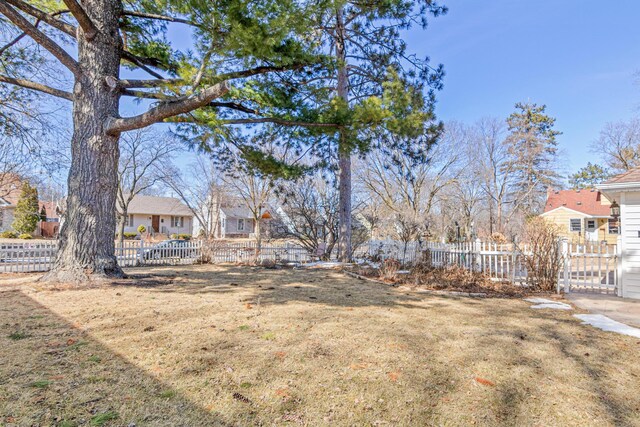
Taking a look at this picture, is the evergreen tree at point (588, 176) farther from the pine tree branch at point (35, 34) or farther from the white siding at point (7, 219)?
the white siding at point (7, 219)

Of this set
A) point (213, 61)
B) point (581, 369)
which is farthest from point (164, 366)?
point (213, 61)

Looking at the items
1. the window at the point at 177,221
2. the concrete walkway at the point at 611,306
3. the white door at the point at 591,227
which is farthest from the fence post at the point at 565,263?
the window at the point at 177,221

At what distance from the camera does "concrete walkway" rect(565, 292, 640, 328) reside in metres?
4.60

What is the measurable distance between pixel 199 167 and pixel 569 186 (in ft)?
116

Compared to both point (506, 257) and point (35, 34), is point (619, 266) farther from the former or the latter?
point (35, 34)

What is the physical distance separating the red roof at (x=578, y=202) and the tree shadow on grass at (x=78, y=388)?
31.4 meters

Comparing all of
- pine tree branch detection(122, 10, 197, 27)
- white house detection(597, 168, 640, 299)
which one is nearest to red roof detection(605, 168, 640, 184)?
white house detection(597, 168, 640, 299)

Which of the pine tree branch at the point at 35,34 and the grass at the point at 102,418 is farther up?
the pine tree branch at the point at 35,34

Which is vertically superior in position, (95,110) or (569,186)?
(569,186)

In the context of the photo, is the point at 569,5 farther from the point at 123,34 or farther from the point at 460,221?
the point at 460,221

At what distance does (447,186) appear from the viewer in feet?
68.0

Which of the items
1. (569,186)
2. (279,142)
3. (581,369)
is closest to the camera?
(581,369)

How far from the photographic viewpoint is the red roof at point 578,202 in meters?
25.1

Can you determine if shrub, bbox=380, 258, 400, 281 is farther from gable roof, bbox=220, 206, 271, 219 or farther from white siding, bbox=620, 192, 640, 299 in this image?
gable roof, bbox=220, 206, 271, 219
